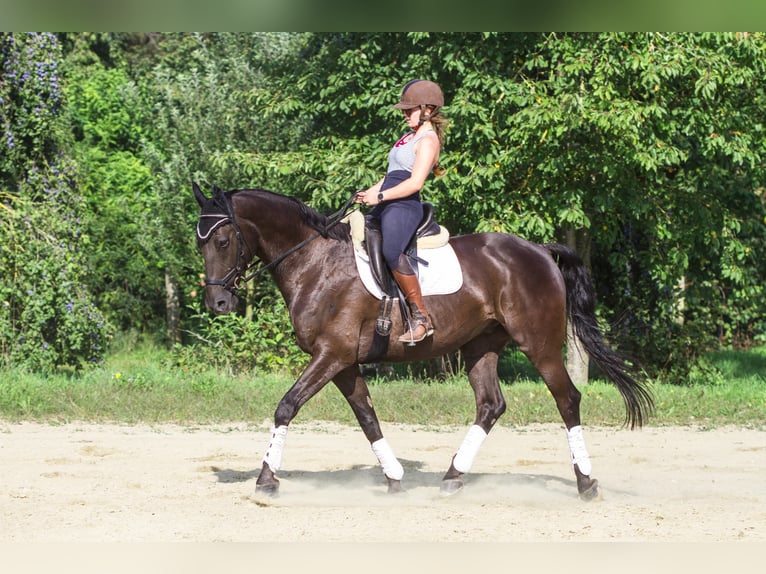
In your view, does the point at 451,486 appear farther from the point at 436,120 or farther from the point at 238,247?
the point at 436,120

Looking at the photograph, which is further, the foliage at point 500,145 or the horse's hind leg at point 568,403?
the foliage at point 500,145

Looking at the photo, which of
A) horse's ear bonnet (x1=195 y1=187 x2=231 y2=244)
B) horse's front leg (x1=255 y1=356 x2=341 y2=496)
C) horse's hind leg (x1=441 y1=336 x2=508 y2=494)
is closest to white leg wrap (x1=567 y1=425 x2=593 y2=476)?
horse's hind leg (x1=441 y1=336 x2=508 y2=494)

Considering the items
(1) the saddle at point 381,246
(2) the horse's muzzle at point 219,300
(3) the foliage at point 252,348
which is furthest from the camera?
(3) the foliage at point 252,348

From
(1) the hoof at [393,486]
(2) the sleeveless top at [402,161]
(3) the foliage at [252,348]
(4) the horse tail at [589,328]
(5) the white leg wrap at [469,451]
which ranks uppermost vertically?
(2) the sleeveless top at [402,161]

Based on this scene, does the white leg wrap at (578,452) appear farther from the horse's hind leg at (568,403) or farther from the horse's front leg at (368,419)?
the horse's front leg at (368,419)

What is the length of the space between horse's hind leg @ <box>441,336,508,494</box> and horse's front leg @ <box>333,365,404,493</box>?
36cm

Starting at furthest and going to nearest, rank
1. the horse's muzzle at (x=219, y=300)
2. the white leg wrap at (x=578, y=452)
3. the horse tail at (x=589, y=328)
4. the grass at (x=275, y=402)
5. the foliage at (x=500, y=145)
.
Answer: the foliage at (x=500, y=145) → the grass at (x=275, y=402) → the horse tail at (x=589, y=328) → the white leg wrap at (x=578, y=452) → the horse's muzzle at (x=219, y=300)

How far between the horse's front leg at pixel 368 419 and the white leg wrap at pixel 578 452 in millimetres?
1202

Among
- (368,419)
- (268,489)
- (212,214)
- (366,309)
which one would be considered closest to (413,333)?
(366,309)

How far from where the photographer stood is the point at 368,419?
6.72 meters

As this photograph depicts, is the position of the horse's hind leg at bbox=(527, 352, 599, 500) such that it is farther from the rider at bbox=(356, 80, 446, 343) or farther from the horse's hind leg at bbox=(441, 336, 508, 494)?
the rider at bbox=(356, 80, 446, 343)

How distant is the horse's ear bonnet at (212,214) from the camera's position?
6367 mm

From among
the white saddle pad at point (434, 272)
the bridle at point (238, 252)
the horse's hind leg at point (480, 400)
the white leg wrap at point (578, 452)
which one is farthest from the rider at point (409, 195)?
the white leg wrap at point (578, 452)

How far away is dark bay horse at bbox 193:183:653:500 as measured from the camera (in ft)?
21.0
